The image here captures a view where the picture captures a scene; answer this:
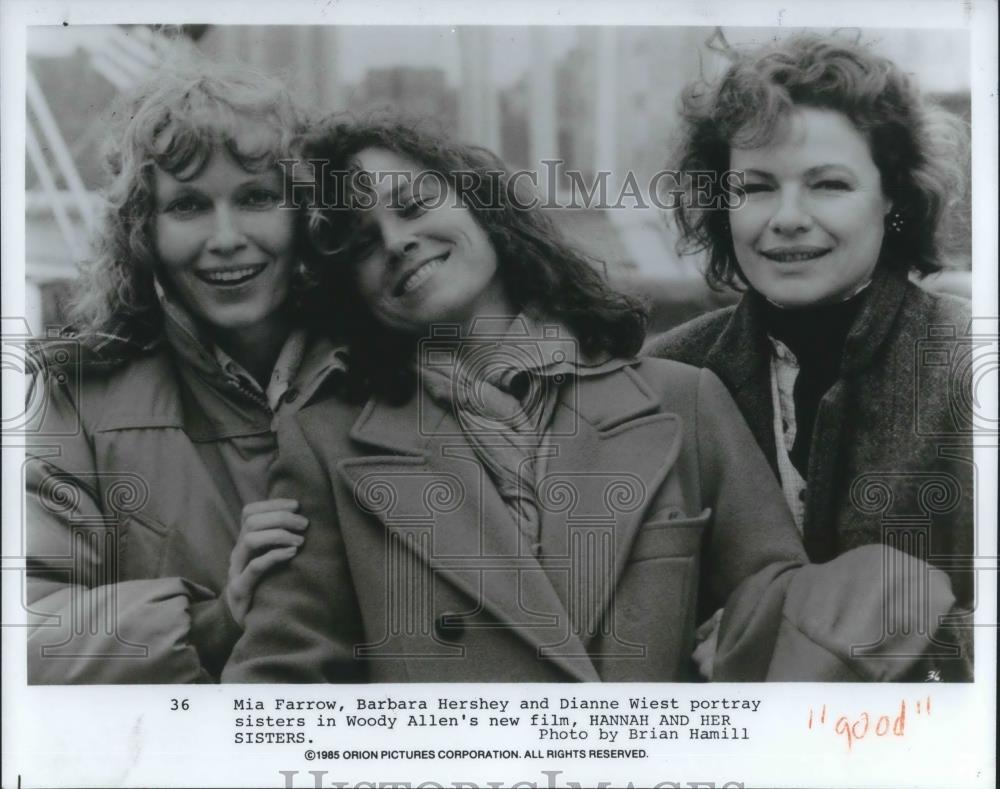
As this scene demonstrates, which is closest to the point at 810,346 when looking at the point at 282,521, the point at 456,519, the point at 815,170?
the point at 815,170

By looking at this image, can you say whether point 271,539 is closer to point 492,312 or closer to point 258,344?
point 258,344

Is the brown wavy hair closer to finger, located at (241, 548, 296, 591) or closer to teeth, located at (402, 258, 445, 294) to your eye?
teeth, located at (402, 258, 445, 294)

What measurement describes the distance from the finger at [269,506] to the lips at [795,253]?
1.57 m

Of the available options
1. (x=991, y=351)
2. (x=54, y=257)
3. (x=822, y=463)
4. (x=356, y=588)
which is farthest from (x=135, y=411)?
(x=991, y=351)

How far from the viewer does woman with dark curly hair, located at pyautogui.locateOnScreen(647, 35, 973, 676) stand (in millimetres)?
3549

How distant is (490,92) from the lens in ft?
11.7

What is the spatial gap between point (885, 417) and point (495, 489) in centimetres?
117

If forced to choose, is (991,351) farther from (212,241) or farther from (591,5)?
(212,241)

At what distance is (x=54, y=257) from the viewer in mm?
3600

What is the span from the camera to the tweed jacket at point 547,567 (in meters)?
3.51

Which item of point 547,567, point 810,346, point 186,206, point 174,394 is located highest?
point 186,206

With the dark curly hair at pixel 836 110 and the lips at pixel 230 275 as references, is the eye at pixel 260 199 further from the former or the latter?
the dark curly hair at pixel 836 110

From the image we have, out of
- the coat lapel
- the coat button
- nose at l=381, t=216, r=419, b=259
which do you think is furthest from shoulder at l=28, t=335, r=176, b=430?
the coat button

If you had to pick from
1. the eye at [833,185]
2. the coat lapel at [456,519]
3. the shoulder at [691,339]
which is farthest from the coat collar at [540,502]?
the eye at [833,185]
